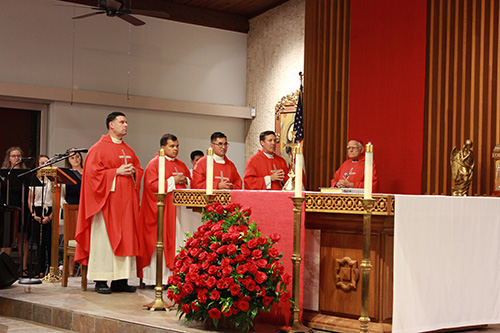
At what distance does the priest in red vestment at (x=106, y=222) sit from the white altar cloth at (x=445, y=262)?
279cm

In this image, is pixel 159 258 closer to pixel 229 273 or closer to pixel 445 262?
pixel 229 273

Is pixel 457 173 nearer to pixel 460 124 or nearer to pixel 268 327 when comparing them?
pixel 460 124

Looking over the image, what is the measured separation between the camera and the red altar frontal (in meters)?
4.33

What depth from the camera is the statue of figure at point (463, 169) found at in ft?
20.2

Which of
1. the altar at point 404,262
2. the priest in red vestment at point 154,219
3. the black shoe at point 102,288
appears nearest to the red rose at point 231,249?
the altar at point 404,262

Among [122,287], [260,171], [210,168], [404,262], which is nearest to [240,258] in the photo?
[210,168]

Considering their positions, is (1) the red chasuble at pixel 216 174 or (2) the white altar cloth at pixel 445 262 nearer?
(2) the white altar cloth at pixel 445 262

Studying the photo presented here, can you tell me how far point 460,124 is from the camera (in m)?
7.00

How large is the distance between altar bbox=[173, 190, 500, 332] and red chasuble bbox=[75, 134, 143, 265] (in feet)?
6.24

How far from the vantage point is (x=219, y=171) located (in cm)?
723

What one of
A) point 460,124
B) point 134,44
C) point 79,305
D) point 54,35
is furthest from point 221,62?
point 79,305

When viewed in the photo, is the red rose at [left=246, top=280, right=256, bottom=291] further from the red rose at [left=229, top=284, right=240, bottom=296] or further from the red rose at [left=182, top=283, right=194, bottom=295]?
the red rose at [left=182, top=283, right=194, bottom=295]

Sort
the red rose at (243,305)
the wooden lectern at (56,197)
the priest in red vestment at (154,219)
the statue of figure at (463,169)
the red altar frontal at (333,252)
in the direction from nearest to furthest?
the red rose at (243,305) < the red altar frontal at (333,252) < the statue of figure at (463,169) < the priest in red vestment at (154,219) < the wooden lectern at (56,197)

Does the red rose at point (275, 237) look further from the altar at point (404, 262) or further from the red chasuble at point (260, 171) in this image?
the red chasuble at point (260, 171)
